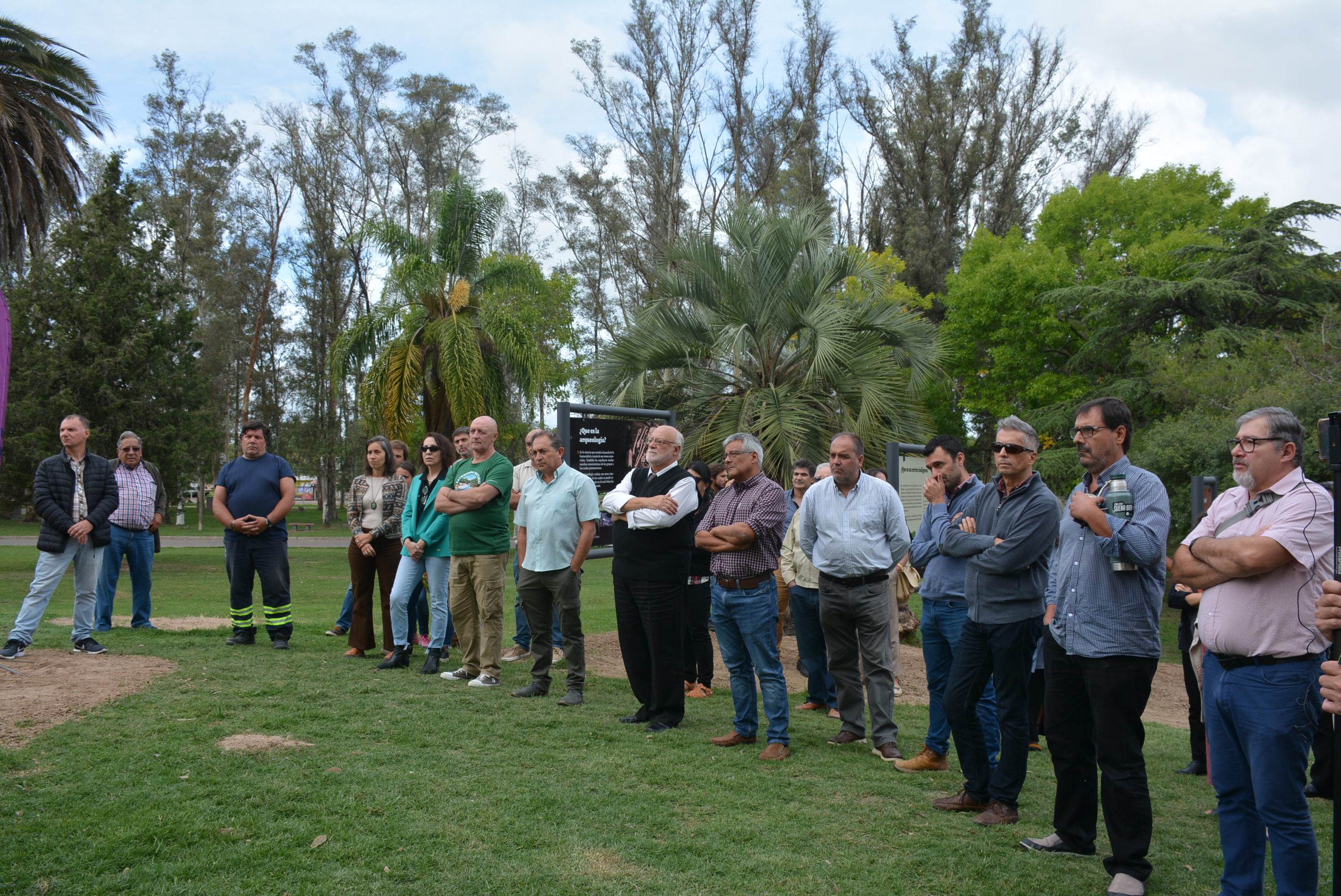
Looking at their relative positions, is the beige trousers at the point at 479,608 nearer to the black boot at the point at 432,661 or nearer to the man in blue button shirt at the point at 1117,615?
the black boot at the point at 432,661

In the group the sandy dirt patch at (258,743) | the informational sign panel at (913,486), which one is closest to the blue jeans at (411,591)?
the sandy dirt patch at (258,743)

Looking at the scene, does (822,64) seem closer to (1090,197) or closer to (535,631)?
(1090,197)

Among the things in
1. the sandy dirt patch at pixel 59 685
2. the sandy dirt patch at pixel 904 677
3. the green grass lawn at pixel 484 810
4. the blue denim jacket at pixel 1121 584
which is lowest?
the sandy dirt patch at pixel 904 677

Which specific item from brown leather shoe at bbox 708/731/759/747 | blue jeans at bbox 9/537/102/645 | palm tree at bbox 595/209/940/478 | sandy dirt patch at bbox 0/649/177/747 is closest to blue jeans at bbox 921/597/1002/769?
brown leather shoe at bbox 708/731/759/747

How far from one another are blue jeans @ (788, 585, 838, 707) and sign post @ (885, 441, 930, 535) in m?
1.72

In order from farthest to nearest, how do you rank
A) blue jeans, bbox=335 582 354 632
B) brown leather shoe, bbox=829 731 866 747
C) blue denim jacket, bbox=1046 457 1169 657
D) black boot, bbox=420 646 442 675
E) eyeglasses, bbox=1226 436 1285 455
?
blue jeans, bbox=335 582 354 632 < black boot, bbox=420 646 442 675 < brown leather shoe, bbox=829 731 866 747 < blue denim jacket, bbox=1046 457 1169 657 < eyeglasses, bbox=1226 436 1285 455

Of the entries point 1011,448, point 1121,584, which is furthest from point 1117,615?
point 1011,448

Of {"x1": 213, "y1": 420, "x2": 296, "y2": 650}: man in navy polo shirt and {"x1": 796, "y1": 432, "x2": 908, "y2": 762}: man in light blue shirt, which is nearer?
{"x1": 796, "y1": 432, "x2": 908, "y2": 762}: man in light blue shirt

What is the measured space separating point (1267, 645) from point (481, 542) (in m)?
5.52

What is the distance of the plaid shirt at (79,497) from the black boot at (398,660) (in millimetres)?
2766

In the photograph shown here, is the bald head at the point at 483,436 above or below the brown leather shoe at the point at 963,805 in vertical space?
above

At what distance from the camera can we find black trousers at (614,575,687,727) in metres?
6.21

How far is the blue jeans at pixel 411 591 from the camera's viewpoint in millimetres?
7863

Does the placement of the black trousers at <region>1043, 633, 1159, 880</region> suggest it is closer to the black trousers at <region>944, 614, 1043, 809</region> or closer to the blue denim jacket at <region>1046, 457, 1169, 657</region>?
the blue denim jacket at <region>1046, 457, 1169, 657</region>
